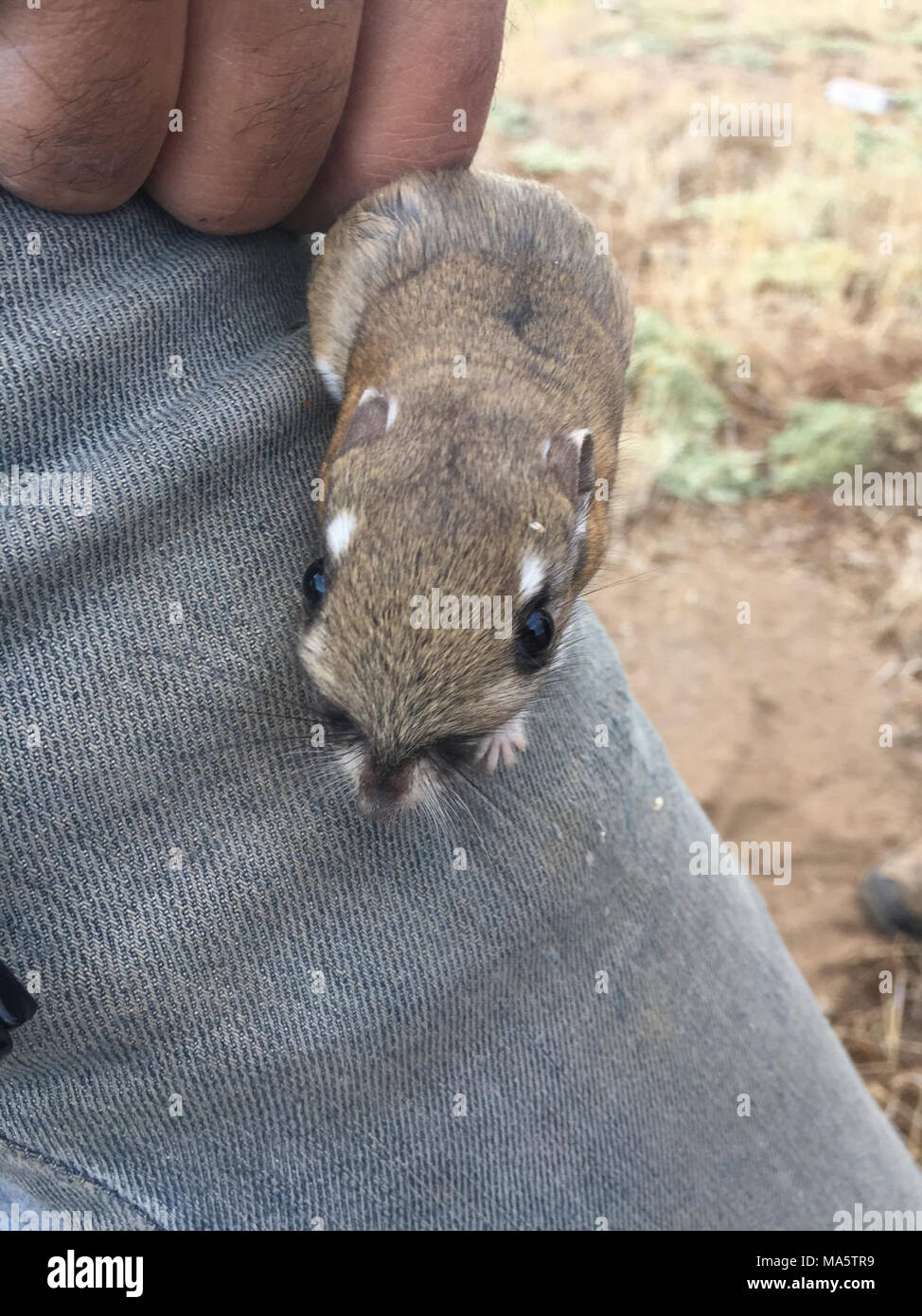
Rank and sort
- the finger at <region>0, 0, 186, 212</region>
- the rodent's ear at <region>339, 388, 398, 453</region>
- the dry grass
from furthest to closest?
the dry grass → the rodent's ear at <region>339, 388, 398, 453</region> → the finger at <region>0, 0, 186, 212</region>

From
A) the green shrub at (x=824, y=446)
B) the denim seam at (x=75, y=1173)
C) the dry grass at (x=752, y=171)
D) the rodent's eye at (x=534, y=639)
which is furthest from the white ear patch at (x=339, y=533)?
the dry grass at (x=752, y=171)

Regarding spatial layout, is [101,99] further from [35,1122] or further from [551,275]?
[35,1122]

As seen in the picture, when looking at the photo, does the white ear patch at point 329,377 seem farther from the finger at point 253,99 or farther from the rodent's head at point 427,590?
the finger at point 253,99

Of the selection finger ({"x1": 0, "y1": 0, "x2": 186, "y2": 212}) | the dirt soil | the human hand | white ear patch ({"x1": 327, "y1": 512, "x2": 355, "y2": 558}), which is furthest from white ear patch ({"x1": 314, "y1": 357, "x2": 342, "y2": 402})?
the dirt soil

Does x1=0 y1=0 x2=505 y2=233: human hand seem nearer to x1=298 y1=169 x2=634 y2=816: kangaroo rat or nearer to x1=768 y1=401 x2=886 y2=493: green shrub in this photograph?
Answer: x1=298 y1=169 x2=634 y2=816: kangaroo rat

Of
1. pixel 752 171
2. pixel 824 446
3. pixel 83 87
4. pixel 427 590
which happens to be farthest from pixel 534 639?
pixel 752 171

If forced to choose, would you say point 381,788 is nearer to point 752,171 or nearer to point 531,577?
point 531,577
